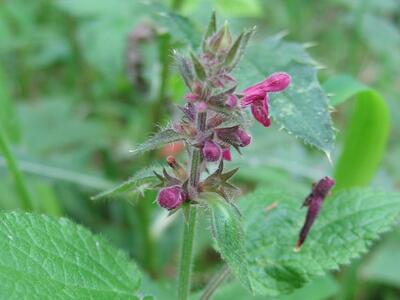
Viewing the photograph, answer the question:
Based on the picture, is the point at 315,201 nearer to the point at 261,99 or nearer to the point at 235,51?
the point at 261,99

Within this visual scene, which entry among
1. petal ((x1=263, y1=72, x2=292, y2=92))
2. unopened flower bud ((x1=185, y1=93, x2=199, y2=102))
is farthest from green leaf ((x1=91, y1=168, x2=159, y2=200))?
petal ((x1=263, y1=72, x2=292, y2=92))

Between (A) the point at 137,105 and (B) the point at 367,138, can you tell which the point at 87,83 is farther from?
(B) the point at 367,138

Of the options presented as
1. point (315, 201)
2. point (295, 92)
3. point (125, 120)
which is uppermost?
point (295, 92)

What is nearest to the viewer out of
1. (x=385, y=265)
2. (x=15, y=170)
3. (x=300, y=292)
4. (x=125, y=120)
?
(x=300, y=292)

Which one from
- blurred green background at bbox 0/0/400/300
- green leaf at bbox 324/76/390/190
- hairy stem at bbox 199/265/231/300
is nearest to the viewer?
hairy stem at bbox 199/265/231/300

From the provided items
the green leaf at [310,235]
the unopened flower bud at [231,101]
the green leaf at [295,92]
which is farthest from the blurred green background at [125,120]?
the unopened flower bud at [231,101]

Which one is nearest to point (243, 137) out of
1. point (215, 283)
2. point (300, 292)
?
point (215, 283)

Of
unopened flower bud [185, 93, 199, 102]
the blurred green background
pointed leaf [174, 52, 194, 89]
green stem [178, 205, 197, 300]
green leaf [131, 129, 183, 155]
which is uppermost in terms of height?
pointed leaf [174, 52, 194, 89]

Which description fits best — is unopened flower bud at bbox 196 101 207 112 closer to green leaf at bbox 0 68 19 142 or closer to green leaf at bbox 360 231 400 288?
green leaf at bbox 0 68 19 142
